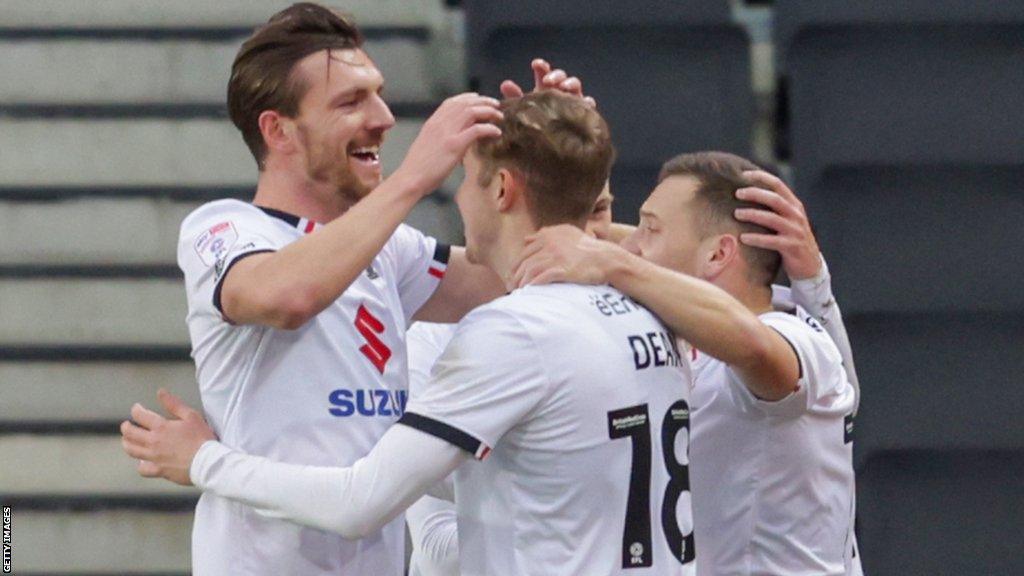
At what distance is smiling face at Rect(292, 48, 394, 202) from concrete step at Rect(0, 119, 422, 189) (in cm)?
247

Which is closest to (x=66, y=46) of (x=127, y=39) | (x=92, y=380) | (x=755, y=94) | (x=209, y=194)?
(x=127, y=39)

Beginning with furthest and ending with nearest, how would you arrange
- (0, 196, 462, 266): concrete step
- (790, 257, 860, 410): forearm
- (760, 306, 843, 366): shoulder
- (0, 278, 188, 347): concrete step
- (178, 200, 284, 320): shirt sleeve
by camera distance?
(0, 196, 462, 266): concrete step, (0, 278, 188, 347): concrete step, (790, 257, 860, 410): forearm, (760, 306, 843, 366): shoulder, (178, 200, 284, 320): shirt sleeve

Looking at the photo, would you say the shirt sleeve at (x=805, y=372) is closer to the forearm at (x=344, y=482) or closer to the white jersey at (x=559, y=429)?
the white jersey at (x=559, y=429)

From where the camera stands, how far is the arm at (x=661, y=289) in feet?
8.24

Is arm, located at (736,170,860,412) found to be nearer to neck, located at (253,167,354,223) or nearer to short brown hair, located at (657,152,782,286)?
short brown hair, located at (657,152,782,286)

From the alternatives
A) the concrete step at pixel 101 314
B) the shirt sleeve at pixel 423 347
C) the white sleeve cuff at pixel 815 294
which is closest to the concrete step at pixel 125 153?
the concrete step at pixel 101 314

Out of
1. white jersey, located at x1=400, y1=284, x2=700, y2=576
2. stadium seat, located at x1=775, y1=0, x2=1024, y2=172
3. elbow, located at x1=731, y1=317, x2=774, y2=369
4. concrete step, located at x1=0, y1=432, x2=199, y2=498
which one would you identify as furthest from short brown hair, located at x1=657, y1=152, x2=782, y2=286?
concrete step, located at x1=0, y1=432, x2=199, y2=498

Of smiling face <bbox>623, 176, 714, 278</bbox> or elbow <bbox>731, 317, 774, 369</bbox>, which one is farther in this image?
smiling face <bbox>623, 176, 714, 278</bbox>

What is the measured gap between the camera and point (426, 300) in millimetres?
3086

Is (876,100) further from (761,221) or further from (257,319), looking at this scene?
(257,319)

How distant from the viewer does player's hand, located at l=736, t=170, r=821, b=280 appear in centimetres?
285

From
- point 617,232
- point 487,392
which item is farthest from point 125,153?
point 487,392

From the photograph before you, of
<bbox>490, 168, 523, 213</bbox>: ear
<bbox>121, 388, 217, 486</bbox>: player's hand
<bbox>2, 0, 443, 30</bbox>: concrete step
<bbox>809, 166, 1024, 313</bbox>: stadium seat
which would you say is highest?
<bbox>2, 0, 443, 30</bbox>: concrete step

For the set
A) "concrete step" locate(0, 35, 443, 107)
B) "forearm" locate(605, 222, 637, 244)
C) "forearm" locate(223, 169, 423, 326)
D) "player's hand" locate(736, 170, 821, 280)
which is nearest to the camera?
"forearm" locate(223, 169, 423, 326)
